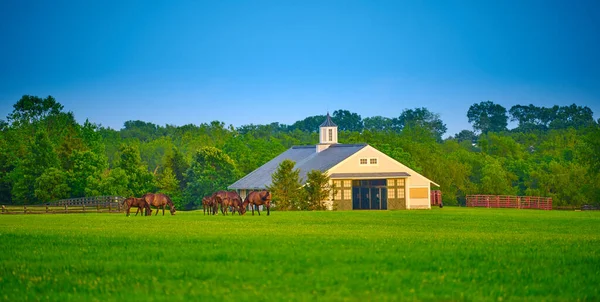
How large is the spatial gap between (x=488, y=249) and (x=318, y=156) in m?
68.9

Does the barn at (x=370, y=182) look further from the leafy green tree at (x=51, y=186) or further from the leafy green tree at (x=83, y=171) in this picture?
the leafy green tree at (x=51, y=186)

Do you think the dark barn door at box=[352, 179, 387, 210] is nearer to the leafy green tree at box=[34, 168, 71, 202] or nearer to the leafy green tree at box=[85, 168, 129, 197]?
the leafy green tree at box=[85, 168, 129, 197]

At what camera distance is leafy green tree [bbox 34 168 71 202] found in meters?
94.9

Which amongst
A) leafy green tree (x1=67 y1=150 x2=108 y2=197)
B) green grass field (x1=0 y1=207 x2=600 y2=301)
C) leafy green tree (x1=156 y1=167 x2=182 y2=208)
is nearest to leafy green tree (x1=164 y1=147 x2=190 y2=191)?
leafy green tree (x1=156 y1=167 x2=182 y2=208)

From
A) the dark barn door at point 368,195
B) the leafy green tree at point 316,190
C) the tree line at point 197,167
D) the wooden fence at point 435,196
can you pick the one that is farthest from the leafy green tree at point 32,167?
the wooden fence at point 435,196

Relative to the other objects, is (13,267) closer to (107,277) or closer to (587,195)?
(107,277)

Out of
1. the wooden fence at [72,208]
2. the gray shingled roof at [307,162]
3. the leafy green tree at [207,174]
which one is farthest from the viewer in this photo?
the leafy green tree at [207,174]

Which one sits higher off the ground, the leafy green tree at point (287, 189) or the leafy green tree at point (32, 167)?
the leafy green tree at point (32, 167)

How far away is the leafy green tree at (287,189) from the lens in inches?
2904

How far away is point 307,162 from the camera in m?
91.4

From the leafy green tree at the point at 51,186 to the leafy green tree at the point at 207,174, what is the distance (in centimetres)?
1719

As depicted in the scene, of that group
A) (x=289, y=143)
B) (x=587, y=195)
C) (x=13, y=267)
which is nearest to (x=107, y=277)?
(x=13, y=267)

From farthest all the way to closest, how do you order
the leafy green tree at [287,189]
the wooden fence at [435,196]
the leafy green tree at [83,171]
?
the leafy green tree at [83,171] → the wooden fence at [435,196] → the leafy green tree at [287,189]

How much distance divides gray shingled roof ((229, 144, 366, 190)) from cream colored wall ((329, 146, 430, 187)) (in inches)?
27.0
